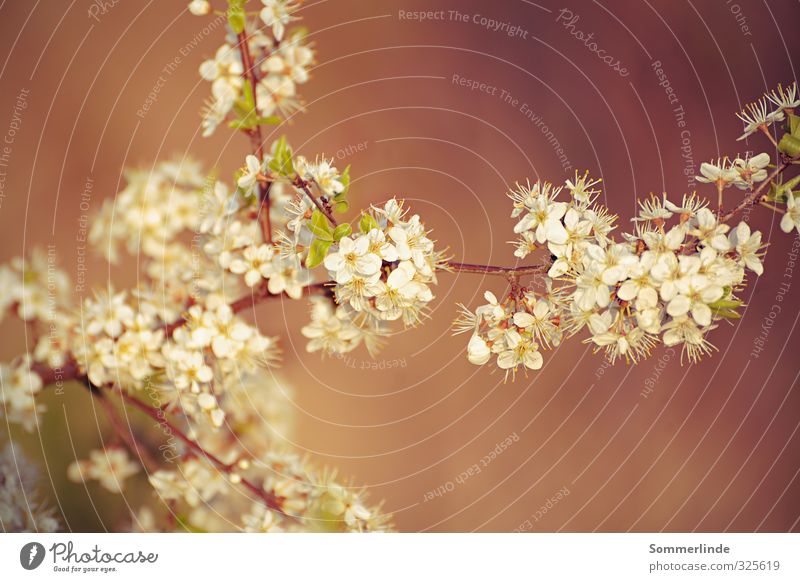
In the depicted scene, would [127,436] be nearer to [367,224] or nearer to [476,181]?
[367,224]

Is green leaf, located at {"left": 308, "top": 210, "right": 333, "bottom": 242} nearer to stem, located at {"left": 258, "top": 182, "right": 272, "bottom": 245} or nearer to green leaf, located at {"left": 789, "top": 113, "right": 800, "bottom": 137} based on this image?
stem, located at {"left": 258, "top": 182, "right": 272, "bottom": 245}

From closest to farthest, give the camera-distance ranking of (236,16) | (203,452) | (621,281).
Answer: (621,281), (236,16), (203,452)

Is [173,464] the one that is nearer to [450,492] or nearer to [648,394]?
[450,492]

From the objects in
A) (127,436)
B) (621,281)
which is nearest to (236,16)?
(621,281)

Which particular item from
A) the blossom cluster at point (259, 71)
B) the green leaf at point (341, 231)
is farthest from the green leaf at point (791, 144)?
the blossom cluster at point (259, 71)

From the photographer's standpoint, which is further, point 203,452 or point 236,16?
point 203,452

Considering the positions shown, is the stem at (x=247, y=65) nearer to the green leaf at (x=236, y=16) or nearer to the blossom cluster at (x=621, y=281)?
the green leaf at (x=236, y=16)
